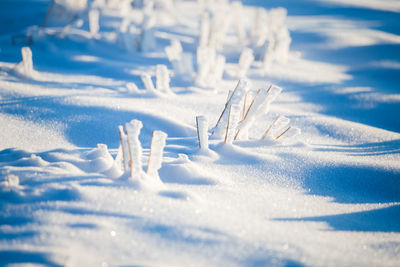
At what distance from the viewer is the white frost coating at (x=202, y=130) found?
1302 mm

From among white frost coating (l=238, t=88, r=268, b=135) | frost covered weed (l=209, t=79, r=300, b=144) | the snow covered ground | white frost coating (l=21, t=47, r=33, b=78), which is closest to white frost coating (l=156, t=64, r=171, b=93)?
the snow covered ground

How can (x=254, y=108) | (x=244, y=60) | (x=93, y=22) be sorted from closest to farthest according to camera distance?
(x=254, y=108) < (x=244, y=60) < (x=93, y=22)

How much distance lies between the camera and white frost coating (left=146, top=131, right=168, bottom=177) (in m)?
1.07

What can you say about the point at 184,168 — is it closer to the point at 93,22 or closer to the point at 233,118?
the point at 233,118

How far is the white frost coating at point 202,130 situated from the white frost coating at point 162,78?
840 millimetres

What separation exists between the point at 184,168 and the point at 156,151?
0.54ft

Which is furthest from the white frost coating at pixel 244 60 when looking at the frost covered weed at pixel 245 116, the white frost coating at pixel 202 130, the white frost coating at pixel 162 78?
the white frost coating at pixel 202 130

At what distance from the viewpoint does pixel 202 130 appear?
133 centimetres

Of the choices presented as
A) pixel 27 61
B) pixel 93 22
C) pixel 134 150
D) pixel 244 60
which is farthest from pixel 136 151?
pixel 93 22

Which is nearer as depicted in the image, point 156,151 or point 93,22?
point 156,151

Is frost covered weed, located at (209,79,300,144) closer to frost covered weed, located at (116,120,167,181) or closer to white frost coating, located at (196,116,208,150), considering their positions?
white frost coating, located at (196,116,208,150)

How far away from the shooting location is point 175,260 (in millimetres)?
791

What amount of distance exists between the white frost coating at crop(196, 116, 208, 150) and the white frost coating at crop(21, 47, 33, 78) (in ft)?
4.81

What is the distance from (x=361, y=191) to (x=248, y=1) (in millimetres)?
6273
